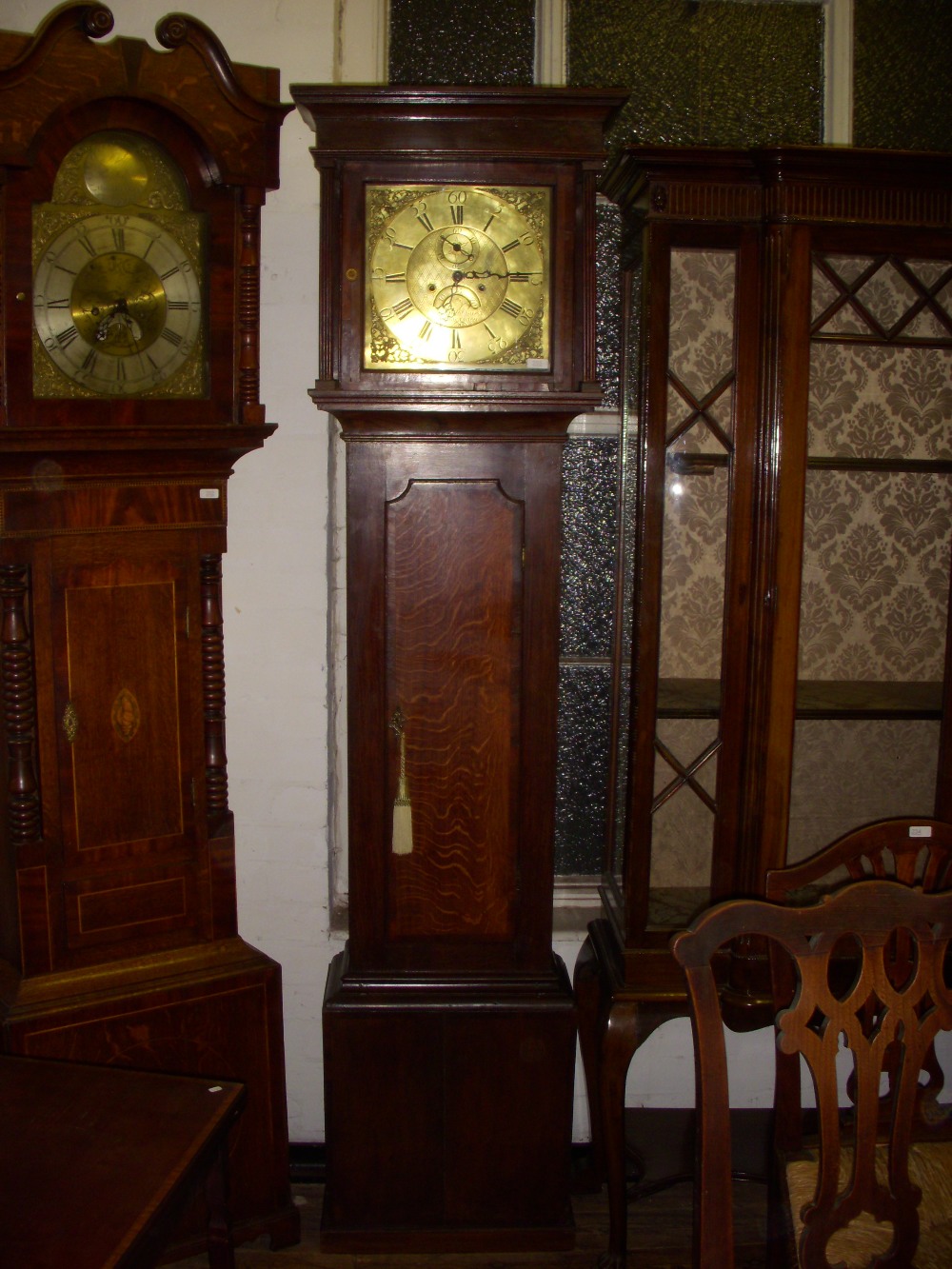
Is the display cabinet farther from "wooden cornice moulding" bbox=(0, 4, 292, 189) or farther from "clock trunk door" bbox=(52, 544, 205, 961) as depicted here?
"clock trunk door" bbox=(52, 544, 205, 961)

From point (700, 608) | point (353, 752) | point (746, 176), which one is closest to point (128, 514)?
point (353, 752)

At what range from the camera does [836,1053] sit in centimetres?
139

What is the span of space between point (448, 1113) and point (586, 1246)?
17.5 inches

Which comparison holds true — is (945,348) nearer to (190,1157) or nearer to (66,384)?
(66,384)

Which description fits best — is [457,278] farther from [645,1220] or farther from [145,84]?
[645,1220]

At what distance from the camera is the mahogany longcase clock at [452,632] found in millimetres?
1808

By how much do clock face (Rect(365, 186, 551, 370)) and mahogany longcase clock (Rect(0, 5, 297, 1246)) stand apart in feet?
0.82

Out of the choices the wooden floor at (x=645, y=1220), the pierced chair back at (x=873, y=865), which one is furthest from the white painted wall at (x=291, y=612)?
the pierced chair back at (x=873, y=865)

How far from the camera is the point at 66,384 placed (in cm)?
177

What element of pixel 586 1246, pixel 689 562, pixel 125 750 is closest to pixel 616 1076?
pixel 586 1246

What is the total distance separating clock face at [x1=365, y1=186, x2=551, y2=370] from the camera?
1.82 meters

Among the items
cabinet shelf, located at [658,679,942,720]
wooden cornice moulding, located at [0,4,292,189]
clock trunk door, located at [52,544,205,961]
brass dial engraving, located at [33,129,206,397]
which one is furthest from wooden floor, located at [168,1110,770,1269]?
wooden cornice moulding, located at [0,4,292,189]

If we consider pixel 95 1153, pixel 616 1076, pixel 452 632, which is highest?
pixel 452 632

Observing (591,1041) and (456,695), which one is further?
(591,1041)
